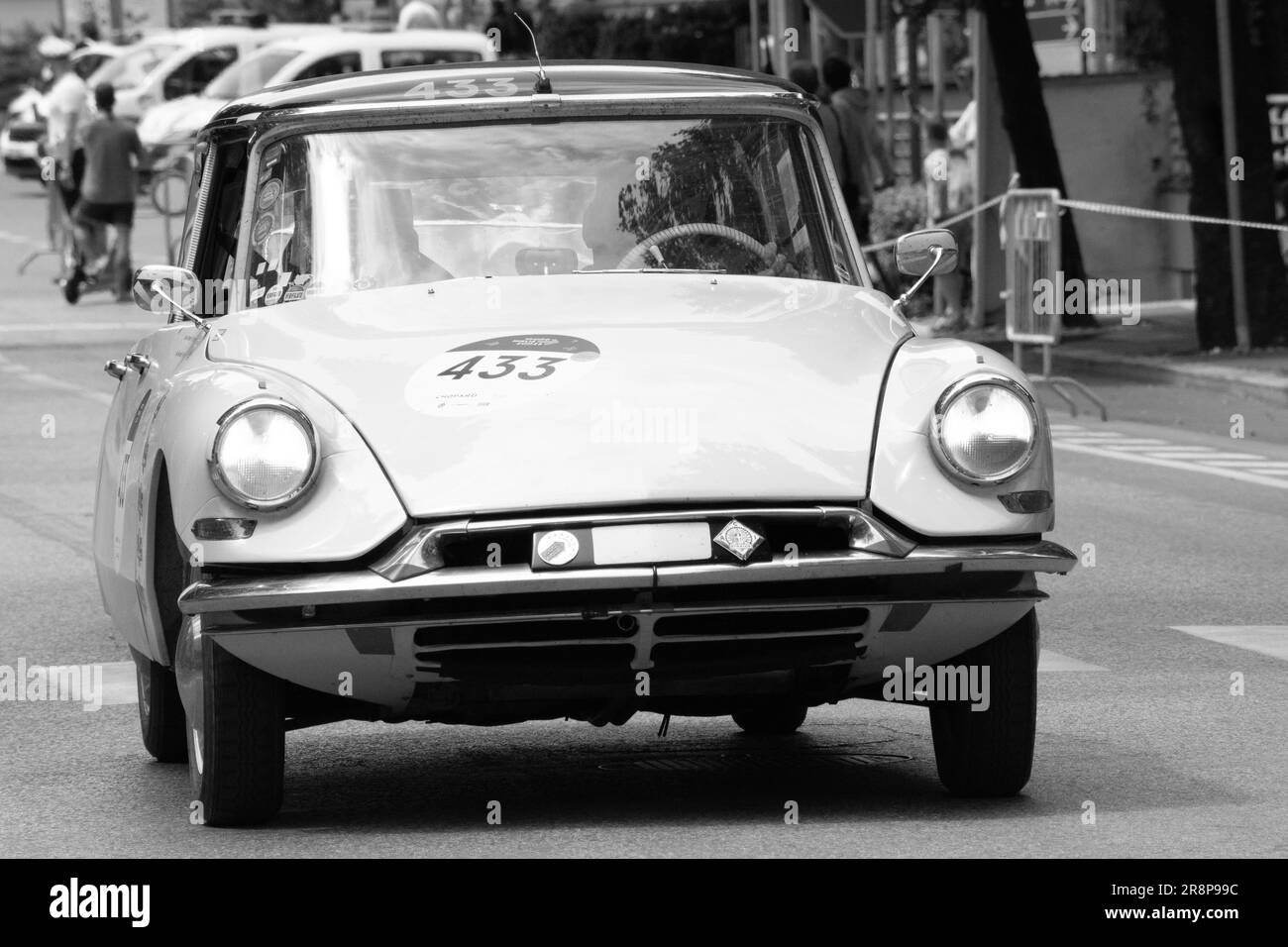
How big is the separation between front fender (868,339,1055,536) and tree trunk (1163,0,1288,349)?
44.7ft

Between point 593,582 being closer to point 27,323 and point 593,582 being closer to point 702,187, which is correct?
point 702,187

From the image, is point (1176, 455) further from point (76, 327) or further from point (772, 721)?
point (76, 327)

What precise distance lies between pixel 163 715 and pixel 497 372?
1630 millimetres

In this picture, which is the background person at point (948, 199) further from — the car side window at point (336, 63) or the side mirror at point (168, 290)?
the side mirror at point (168, 290)

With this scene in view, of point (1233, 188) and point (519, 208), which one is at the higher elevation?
point (519, 208)

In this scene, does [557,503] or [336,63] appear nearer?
[557,503]

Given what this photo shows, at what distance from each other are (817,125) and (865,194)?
511 inches

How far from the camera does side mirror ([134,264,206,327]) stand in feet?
21.9

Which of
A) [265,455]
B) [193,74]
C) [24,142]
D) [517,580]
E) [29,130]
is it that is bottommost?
[517,580]

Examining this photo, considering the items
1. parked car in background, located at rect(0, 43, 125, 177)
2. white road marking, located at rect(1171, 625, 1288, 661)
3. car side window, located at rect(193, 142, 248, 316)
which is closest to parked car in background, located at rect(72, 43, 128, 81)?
parked car in background, located at rect(0, 43, 125, 177)

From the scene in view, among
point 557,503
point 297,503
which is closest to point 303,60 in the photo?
point 297,503

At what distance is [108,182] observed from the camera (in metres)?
27.3

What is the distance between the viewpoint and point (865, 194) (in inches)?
788

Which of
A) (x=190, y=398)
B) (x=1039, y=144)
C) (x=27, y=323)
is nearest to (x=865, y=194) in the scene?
(x=1039, y=144)
